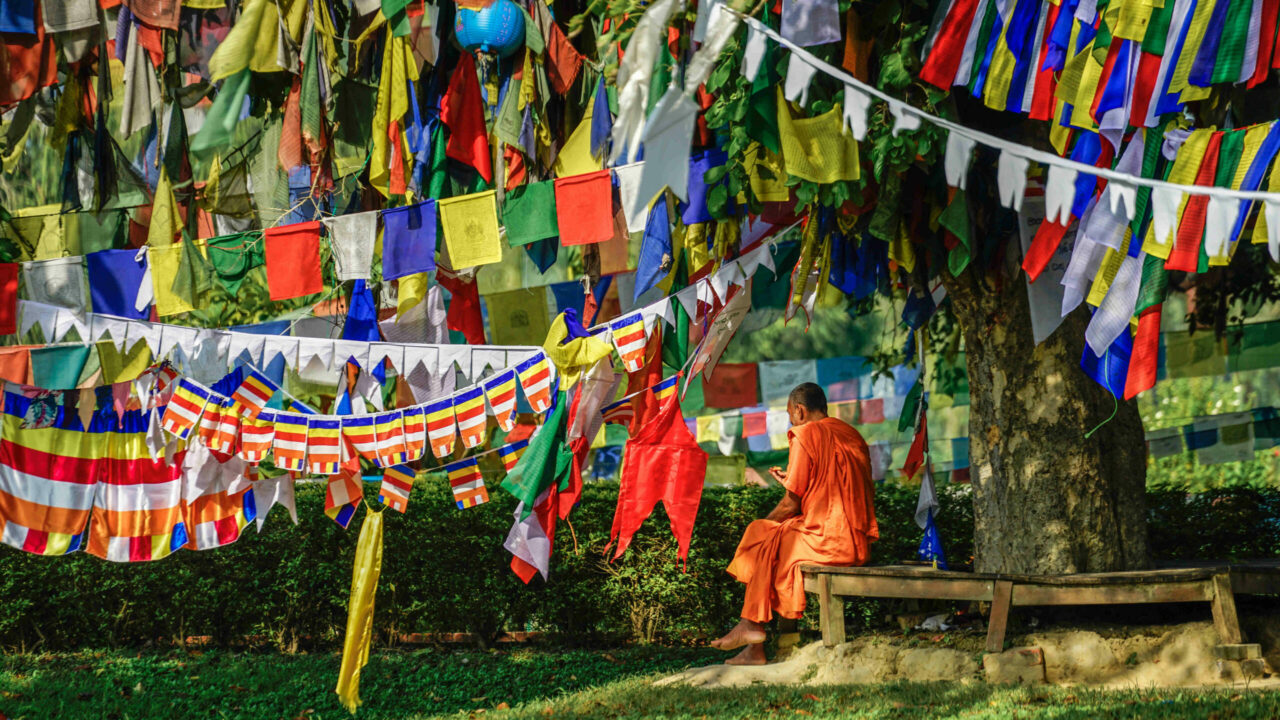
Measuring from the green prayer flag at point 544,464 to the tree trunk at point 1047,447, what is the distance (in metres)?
2.41

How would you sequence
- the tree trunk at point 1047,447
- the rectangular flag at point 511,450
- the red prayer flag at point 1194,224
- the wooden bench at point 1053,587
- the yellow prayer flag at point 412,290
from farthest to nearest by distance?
1. the rectangular flag at point 511,450
2. the yellow prayer flag at point 412,290
3. the tree trunk at point 1047,447
4. the wooden bench at point 1053,587
5. the red prayer flag at point 1194,224

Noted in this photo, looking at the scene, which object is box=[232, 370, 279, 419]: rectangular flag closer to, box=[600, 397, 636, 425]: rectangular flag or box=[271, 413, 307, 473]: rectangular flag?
box=[271, 413, 307, 473]: rectangular flag

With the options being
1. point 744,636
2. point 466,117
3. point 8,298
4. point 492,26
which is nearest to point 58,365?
point 8,298

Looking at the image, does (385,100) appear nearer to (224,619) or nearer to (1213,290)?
(224,619)

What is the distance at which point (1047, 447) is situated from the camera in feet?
21.3

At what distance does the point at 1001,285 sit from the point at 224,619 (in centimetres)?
678

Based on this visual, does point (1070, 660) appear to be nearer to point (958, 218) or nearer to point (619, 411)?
point (958, 218)

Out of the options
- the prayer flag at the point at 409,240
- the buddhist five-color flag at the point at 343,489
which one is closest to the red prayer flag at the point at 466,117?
the prayer flag at the point at 409,240

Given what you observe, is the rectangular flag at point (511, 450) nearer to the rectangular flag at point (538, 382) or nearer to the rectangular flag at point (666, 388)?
the rectangular flag at point (538, 382)

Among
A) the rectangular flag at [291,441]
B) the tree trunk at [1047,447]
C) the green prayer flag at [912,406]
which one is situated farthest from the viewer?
the green prayer flag at [912,406]

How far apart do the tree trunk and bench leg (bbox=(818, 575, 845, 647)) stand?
941 mm

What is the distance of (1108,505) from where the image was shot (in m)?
6.52

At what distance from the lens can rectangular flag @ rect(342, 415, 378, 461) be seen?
25.3 ft

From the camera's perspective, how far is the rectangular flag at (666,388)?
7.07 m
